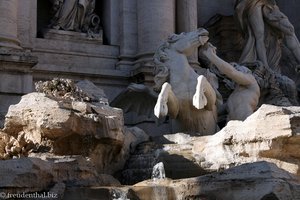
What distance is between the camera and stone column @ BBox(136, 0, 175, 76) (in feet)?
46.9

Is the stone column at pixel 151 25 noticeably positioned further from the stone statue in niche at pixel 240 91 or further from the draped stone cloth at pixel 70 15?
the stone statue in niche at pixel 240 91

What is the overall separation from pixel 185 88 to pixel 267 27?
6.63 m

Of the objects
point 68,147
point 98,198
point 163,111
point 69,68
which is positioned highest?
point 69,68

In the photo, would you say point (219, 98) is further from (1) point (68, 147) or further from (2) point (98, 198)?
(2) point (98, 198)

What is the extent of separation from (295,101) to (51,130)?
26.6 ft

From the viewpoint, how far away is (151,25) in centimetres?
1438

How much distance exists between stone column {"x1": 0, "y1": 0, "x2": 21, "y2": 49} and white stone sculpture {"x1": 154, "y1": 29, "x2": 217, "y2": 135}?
3114 mm

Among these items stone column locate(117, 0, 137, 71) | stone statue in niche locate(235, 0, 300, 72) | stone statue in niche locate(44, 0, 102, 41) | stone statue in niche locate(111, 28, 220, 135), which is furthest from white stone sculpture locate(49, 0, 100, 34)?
stone statue in niche locate(235, 0, 300, 72)

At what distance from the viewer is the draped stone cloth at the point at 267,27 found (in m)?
16.3

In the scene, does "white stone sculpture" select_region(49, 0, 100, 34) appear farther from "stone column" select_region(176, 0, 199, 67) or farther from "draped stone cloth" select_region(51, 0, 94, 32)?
"stone column" select_region(176, 0, 199, 67)

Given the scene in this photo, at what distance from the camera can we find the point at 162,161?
8969 millimetres

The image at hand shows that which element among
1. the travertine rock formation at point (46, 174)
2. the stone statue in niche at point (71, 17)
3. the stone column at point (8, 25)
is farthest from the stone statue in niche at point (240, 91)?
the stone statue in niche at point (71, 17)

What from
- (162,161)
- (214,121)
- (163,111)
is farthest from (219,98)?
(162,161)

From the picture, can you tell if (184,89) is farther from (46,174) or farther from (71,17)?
(71,17)
